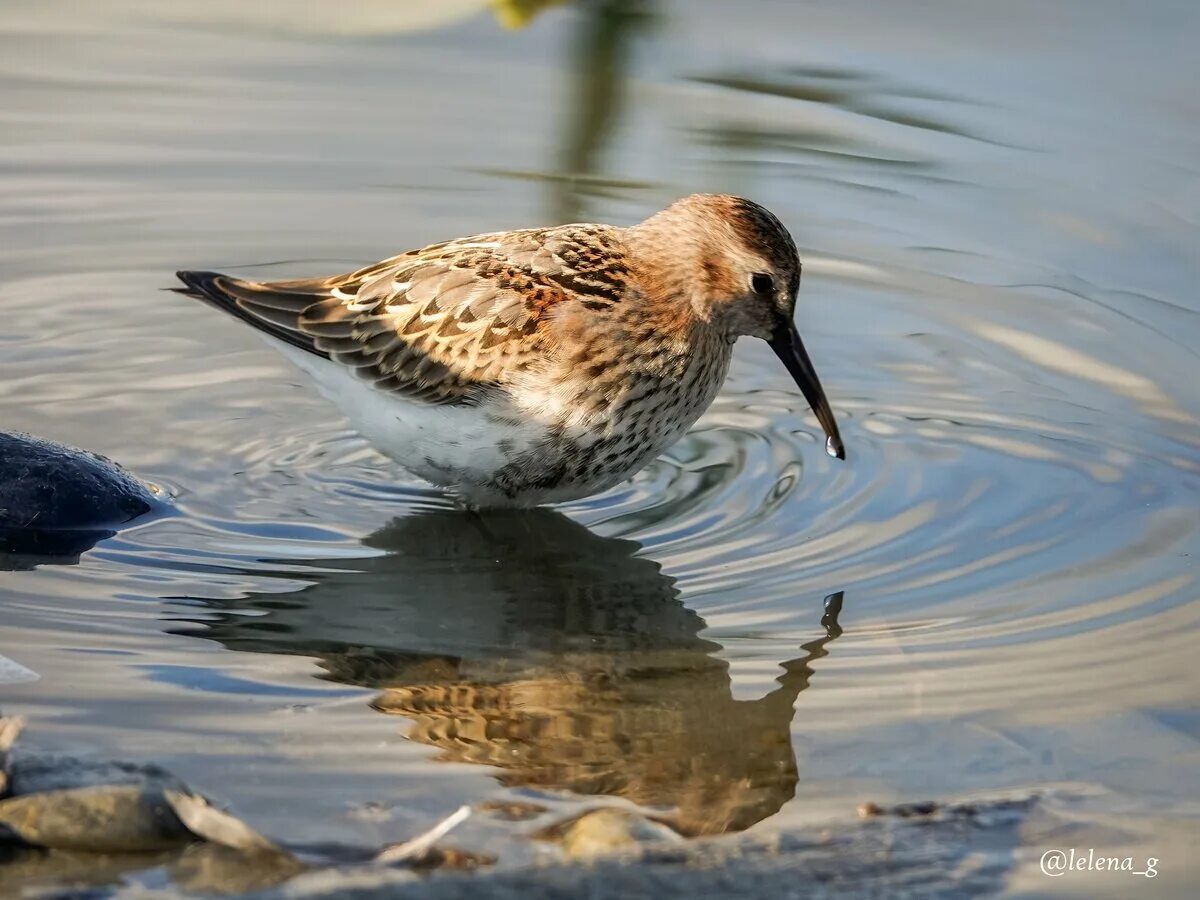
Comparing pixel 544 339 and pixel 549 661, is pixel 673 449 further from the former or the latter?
pixel 549 661

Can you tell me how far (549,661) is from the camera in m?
6.02

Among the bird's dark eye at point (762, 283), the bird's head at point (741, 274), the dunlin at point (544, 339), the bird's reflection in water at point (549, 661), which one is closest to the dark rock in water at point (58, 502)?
the bird's reflection in water at point (549, 661)

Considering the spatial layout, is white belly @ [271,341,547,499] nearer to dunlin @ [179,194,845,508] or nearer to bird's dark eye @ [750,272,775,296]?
dunlin @ [179,194,845,508]

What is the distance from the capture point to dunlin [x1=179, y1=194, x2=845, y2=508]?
708 cm

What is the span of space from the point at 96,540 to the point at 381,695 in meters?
1.77

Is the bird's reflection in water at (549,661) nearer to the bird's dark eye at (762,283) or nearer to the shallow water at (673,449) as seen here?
the shallow water at (673,449)

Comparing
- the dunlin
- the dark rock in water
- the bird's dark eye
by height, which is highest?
the bird's dark eye

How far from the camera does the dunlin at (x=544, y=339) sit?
23.2 ft

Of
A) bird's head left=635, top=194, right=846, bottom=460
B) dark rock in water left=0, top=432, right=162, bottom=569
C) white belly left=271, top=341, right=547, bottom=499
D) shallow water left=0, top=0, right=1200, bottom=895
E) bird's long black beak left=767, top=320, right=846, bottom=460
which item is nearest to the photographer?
shallow water left=0, top=0, right=1200, bottom=895

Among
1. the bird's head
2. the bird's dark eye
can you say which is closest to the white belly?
the bird's head

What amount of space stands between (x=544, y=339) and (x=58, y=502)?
6.58 ft

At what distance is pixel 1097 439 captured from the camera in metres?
7.91

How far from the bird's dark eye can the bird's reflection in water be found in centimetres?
123

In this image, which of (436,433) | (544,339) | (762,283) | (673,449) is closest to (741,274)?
(762,283)
